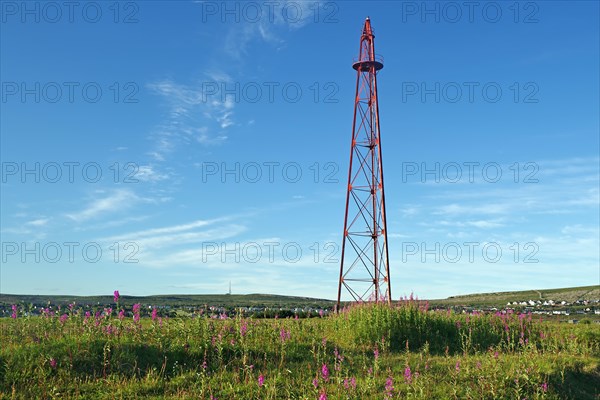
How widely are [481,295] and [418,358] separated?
86096 millimetres

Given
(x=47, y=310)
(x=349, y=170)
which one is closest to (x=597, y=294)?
(x=349, y=170)

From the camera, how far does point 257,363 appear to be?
10578mm

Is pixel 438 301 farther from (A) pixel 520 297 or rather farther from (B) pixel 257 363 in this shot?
(B) pixel 257 363

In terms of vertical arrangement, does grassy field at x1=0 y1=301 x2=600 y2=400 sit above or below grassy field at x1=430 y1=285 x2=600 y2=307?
above

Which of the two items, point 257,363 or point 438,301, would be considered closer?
point 257,363

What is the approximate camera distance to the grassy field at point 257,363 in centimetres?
870

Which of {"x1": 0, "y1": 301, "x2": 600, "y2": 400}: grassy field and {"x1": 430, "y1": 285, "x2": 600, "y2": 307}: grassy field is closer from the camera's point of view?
{"x1": 0, "y1": 301, "x2": 600, "y2": 400}: grassy field

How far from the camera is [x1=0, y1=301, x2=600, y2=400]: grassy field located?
870 cm

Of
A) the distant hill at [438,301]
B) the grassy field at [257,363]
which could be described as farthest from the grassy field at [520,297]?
the grassy field at [257,363]

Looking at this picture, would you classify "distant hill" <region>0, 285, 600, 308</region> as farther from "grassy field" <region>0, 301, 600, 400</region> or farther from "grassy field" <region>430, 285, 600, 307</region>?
"grassy field" <region>0, 301, 600, 400</region>

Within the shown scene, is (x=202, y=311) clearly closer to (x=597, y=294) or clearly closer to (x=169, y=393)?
(x=169, y=393)

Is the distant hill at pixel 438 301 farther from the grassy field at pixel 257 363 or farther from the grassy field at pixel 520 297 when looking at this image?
the grassy field at pixel 257 363

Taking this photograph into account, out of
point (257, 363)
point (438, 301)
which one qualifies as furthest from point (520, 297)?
point (257, 363)

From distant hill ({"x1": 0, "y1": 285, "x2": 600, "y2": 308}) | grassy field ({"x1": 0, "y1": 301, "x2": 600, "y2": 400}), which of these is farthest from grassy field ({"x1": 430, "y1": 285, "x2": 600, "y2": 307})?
grassy field ({"x1": 0, "y1": 301, "x2": 600, "y2": 400})
